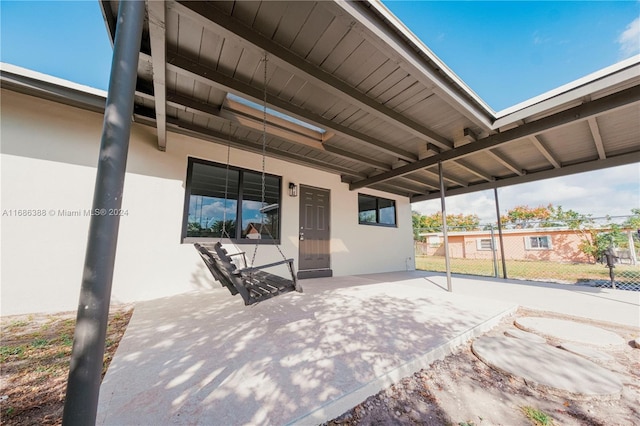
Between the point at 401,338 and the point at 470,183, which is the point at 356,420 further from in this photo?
the point at 470,183

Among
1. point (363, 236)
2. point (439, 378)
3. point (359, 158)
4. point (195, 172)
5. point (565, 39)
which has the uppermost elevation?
point (565, 39)

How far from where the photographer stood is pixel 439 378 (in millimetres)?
1658

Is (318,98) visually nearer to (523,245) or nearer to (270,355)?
(270,355)

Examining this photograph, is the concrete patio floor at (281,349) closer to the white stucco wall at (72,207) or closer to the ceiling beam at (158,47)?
the white stucco wall at (72,207)

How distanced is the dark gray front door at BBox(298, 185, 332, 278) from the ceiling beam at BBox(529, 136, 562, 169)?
409 centimetres

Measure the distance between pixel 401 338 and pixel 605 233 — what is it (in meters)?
9.88

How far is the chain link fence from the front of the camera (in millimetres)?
6035

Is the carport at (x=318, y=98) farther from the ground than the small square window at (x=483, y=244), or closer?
farther from the ground

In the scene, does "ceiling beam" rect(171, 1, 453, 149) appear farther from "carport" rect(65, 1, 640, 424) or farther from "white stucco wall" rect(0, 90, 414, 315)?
"white stucco wall" rect(0, 90, 414, 315)

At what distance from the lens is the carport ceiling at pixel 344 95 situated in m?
1.99

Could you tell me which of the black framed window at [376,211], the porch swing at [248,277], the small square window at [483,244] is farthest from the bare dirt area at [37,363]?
the small square window at [483,244]

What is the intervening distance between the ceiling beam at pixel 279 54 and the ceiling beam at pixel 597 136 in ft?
8.62

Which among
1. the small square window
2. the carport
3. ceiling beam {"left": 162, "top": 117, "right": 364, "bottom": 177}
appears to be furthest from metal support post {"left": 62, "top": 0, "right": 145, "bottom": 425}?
the small square window

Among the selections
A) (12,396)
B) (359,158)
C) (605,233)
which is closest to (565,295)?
(359,158)
